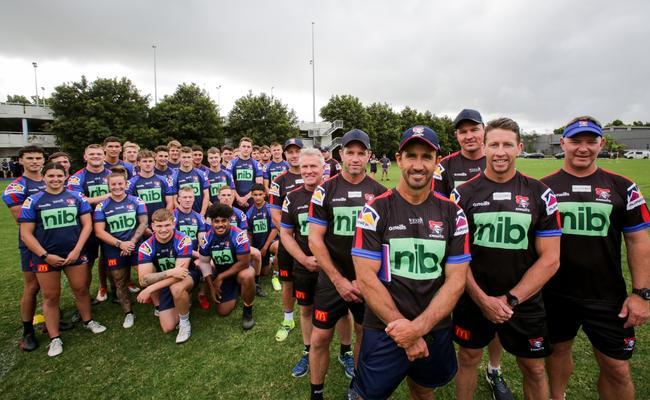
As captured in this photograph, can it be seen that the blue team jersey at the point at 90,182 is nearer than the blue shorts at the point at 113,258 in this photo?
No

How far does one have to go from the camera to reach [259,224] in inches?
246

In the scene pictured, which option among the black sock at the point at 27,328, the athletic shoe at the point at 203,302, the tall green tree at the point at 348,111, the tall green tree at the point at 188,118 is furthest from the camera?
the tall green tree at the point at 348,111

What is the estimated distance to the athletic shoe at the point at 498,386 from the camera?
3.14 m

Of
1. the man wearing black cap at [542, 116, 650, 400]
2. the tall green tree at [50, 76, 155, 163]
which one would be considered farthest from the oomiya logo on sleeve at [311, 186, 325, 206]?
the tall green tree at [50, 76, 155, 163]

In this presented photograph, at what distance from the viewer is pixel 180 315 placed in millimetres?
4578

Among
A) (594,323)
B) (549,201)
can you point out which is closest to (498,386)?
(594,323)

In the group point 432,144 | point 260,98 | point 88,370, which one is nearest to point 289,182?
point 432,144

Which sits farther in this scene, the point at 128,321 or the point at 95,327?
the point at 128,321

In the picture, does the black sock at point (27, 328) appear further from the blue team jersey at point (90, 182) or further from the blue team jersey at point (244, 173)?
the blue team jersey at point (244, 173)

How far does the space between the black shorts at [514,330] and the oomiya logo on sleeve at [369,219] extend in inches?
47.5

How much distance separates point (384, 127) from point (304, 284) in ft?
165

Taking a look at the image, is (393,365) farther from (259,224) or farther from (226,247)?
(259,224)

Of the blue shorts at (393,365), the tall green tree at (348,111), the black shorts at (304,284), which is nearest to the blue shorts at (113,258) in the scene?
the black shorts at (304,284)

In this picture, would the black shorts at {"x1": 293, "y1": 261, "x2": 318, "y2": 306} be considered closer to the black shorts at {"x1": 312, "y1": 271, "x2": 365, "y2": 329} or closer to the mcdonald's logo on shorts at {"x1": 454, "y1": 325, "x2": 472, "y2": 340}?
the black shorts at {"x1": 312, "y1": 271, "x2": 365, "y2": 329}
